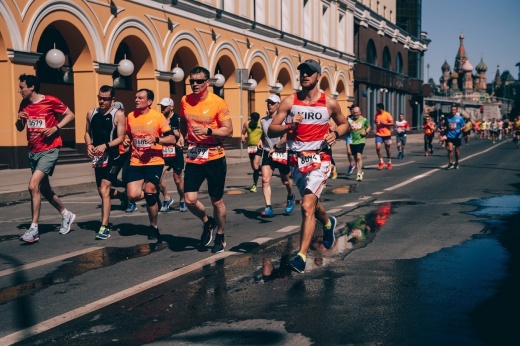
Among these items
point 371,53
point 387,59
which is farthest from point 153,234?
point 387,59

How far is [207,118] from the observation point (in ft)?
23.8

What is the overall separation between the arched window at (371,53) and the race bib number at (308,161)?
55.2 metres

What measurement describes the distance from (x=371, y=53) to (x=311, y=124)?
56381 mm

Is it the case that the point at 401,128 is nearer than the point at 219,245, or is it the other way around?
the point at 219,245

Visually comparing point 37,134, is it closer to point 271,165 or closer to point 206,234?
point 206,234

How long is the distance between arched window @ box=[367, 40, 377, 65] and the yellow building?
17.4 meters

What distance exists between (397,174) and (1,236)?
486 inches

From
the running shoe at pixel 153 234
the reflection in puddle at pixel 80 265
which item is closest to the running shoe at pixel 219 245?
the reflection in puddle at pixel 80 265

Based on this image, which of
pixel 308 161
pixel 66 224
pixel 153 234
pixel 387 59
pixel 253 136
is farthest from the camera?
pixel 387 59

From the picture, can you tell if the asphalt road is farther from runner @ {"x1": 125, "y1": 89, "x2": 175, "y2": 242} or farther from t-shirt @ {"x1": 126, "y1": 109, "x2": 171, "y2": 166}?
t-shirt @ {"x1": 126, "y1": 109, "x2": 171, "y2": 166}

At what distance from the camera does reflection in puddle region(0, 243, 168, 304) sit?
5.78 meters

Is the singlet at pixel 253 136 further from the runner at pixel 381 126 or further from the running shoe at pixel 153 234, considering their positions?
the runner at pixel 381 126

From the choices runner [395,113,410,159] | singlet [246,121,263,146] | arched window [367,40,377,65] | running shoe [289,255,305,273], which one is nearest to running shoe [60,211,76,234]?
running shoe [289,255,305,273]

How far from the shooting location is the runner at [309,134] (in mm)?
6422
